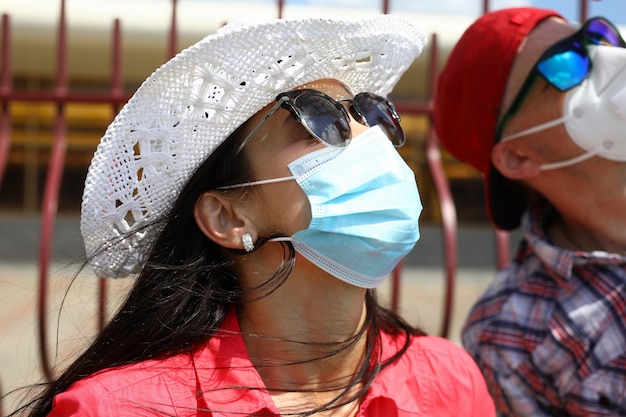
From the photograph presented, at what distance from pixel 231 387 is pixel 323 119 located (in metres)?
0.59

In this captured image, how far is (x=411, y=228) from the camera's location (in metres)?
1.67

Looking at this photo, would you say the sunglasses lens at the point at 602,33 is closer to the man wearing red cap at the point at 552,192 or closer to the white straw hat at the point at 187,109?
the man wearing red cap at the point at 552,192

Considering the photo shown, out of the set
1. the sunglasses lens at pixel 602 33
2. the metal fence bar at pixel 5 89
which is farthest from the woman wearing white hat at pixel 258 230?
the metal fence bar at pixel 5 89

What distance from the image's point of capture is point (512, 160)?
7.23 ft

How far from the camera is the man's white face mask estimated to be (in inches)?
77.4

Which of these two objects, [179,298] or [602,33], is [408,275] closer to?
[602,33]

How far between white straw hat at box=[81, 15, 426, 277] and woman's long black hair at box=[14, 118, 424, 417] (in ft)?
0.15

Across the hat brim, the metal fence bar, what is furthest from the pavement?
the hat brim

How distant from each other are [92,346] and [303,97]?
71cm

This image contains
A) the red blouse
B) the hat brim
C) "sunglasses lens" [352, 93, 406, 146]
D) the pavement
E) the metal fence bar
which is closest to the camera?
the red blouse

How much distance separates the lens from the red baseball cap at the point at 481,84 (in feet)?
6.99

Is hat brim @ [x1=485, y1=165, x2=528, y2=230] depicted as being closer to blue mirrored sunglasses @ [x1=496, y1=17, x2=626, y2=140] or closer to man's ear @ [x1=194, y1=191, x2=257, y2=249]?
blue mirrored sunglasses @ [x1=496, y1=17, x2=626, y2=140]

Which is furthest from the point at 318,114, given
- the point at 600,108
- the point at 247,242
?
the point at 600,108

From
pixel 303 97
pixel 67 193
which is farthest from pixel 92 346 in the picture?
pixel 67 193
